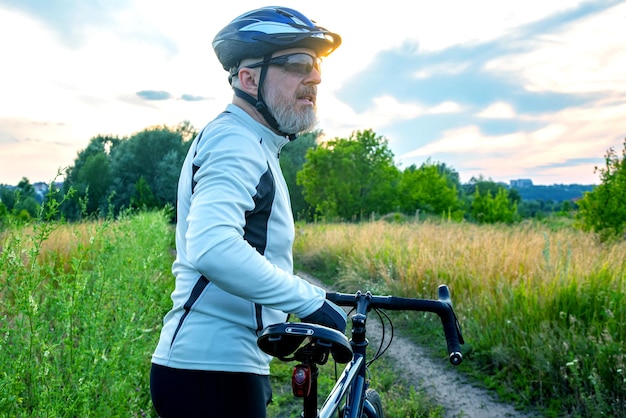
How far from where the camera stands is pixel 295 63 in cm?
202

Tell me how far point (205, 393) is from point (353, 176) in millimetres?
36914

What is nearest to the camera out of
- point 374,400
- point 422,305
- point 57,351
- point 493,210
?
point 422,305

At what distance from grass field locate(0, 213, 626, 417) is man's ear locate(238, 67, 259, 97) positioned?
1611 mm

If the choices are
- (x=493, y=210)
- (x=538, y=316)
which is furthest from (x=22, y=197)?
(x=493, y=210)

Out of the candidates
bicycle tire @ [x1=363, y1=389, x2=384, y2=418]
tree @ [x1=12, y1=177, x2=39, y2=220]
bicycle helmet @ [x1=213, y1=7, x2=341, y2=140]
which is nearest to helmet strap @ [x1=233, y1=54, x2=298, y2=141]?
bicycle helmet @ [x1=213, y1=7, x2=341, y2=140]

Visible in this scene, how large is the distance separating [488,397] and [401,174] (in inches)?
1419

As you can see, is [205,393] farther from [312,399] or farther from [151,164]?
[151,164]

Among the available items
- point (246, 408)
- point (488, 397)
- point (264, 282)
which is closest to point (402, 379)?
point (488, 397)

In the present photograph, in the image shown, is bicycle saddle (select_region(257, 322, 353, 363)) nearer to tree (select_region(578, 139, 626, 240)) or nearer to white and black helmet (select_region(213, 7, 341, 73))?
white and black helmet (select_region(213, 7, 341, 73))

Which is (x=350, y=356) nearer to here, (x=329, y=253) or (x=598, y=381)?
(x=598, y=381)

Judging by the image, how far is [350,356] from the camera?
61.4 inches

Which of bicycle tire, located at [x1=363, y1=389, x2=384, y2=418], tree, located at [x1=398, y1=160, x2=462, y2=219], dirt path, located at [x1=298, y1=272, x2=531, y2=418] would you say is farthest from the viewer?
tree, located at [x1=398, y1=160, x2=462, y2=219]

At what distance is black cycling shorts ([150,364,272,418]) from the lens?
5.70 ft

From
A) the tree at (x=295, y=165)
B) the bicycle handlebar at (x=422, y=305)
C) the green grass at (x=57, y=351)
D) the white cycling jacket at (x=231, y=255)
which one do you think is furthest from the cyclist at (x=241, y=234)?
the tree at (x=295, y=165)
